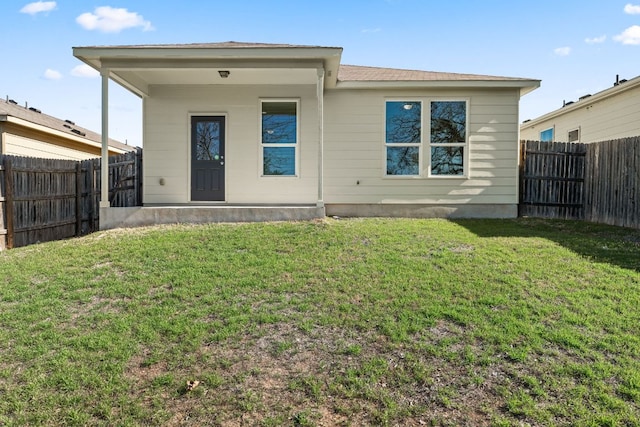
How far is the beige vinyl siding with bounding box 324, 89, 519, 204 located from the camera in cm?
971

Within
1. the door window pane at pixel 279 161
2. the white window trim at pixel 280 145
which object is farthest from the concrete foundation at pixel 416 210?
the door window pane at pixel 279 161

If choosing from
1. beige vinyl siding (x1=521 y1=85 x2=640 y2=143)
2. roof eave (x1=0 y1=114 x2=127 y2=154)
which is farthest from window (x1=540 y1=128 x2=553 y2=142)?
roof eave (x1=0 y1=114 x2=127 y2=154)

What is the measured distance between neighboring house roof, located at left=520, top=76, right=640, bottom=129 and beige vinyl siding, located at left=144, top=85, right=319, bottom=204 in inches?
344

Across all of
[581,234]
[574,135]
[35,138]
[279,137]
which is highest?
[574,135]

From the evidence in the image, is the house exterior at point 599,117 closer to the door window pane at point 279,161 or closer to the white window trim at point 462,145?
the white window trim at point 462,145

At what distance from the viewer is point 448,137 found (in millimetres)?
9820

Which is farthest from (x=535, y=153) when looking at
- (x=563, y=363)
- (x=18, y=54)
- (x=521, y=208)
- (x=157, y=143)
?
(x=18, y=54)

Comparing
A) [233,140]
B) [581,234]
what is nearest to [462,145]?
[581,234]

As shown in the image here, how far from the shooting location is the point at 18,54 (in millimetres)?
14914

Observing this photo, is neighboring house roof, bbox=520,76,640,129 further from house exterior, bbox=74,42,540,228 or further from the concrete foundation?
the concrete foundation

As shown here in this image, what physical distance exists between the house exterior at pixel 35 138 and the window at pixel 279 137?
7112mm

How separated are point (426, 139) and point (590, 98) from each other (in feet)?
22.6

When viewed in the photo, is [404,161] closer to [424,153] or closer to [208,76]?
[424,153]

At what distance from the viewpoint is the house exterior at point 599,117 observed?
1139 centimetres
